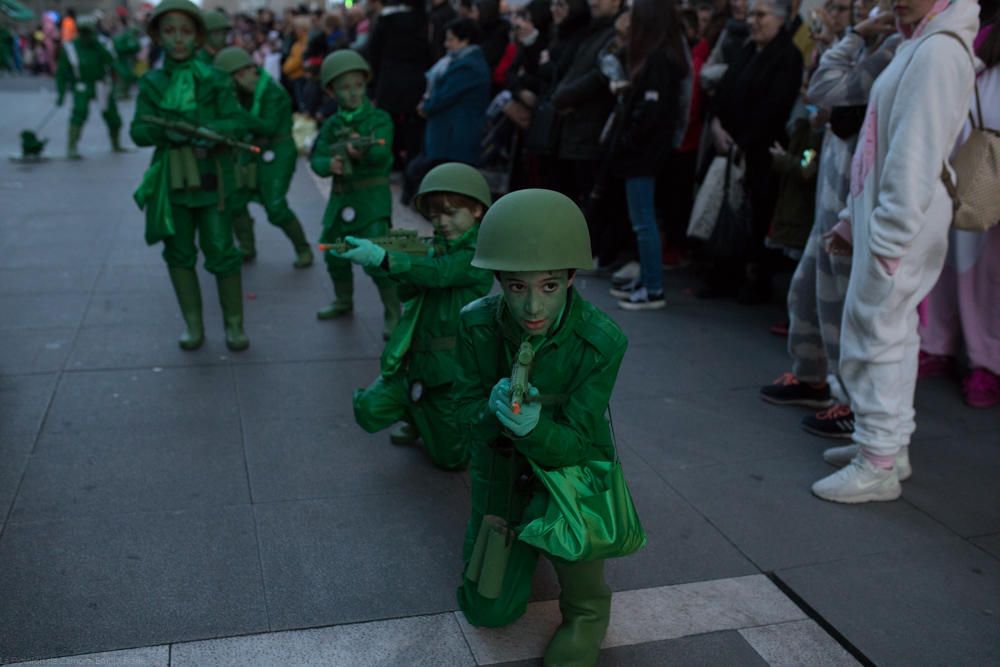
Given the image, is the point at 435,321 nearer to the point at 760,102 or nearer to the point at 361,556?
the point at 361,556

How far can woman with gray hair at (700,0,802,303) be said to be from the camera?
6273mm

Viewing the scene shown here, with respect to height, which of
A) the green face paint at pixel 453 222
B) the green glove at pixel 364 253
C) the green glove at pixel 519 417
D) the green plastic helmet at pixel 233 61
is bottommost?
the green glove at pixel 519 417

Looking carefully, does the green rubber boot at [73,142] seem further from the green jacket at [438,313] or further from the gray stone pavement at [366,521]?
the green jacket at [438,313]

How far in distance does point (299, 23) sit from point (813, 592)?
14442 mm

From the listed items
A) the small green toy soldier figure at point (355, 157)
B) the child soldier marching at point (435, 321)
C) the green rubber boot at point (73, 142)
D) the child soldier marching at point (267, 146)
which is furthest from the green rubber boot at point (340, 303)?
the green rubber boot at point (73, 142)

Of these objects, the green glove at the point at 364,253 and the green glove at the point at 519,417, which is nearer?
the green glove at the point at 519,417

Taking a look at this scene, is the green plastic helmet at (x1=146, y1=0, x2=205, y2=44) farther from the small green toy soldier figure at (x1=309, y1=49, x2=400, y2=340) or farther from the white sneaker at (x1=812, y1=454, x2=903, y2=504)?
the white sneaker at (x1=812, y1=454, x2=903, y2=504)

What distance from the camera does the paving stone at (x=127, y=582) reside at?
9.66ft

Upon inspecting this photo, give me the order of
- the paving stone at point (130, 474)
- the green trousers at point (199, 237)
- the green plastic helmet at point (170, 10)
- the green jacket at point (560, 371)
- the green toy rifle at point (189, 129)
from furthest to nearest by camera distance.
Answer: the green trousers at point (199, 237) → the green toy rifle at point (189, 129) → the green plastic helmet at point (170, 10) → the paving stone at point (130, 474) → the green jacket at point (560, 371)

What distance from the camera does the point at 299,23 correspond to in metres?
15.7

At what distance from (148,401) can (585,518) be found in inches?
119

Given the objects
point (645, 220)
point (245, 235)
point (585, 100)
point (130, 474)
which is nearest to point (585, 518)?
point (130, 474)

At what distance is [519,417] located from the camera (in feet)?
8.17

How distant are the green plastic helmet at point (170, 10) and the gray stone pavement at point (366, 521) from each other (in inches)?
72.2
